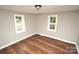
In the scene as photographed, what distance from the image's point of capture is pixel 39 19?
0.80 m

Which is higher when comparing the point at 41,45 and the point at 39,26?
the point at 39,26

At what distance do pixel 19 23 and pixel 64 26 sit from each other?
54 cm

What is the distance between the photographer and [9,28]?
75 centimetres

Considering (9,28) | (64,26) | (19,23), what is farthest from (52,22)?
(9,28)

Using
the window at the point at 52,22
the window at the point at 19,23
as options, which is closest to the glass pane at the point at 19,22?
the window at the point at 19,23

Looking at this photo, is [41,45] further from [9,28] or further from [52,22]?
[9,28]

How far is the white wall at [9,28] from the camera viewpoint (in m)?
0.69

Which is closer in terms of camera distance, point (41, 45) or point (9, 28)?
point (9, 28)

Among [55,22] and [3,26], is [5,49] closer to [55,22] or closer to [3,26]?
[3,26]

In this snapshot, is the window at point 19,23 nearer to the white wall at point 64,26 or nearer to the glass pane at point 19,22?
the glass pane at point 19,22

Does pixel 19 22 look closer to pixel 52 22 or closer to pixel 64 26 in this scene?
pixel 52 22
